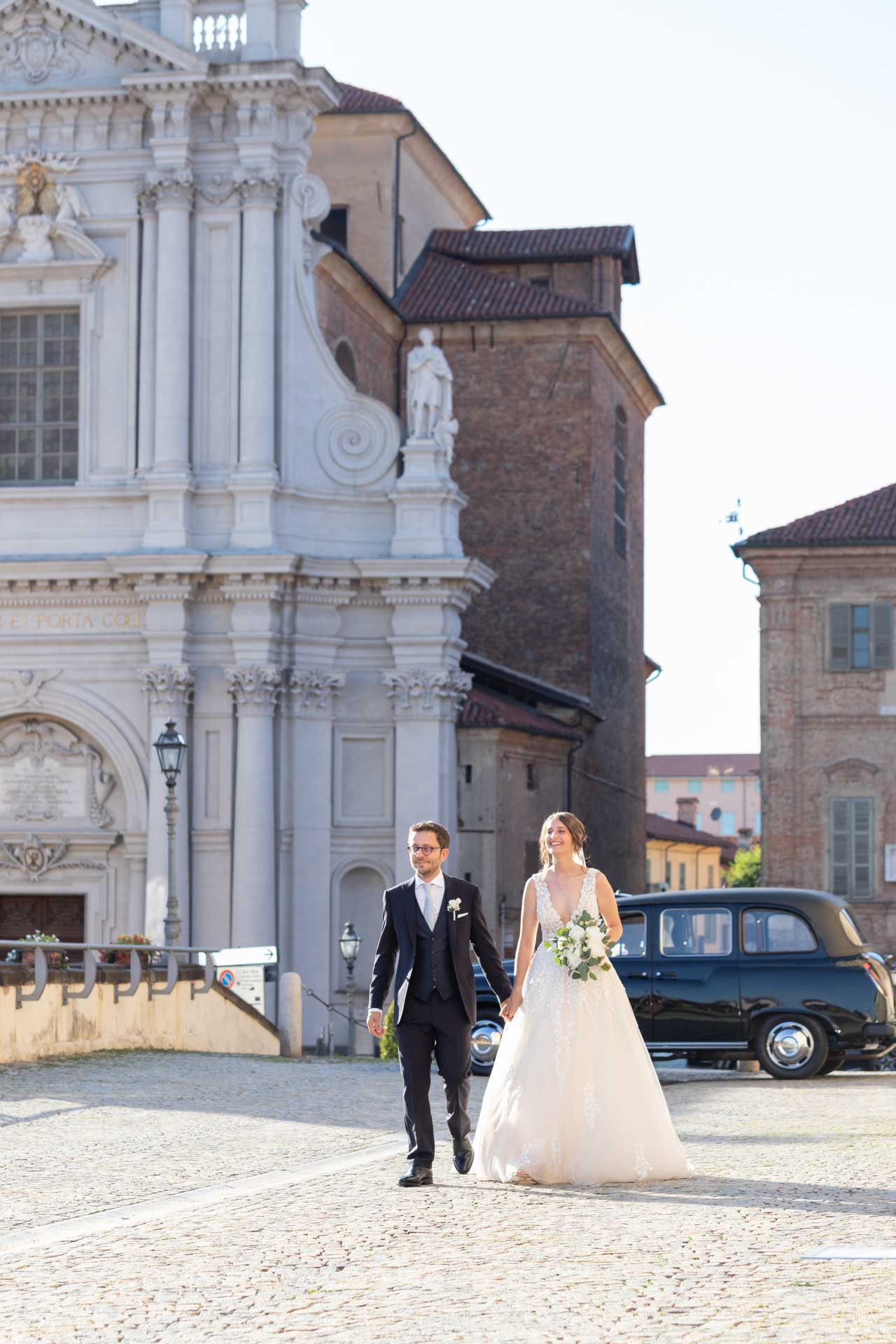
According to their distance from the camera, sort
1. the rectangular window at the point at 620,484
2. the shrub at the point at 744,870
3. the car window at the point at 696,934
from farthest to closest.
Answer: the shrub at the point at 744,870 < the rectangular window at the point at 620,484 < the car window at the point at 696,934

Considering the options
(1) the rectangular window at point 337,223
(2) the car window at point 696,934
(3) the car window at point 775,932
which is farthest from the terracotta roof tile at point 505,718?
(3) the car window at point 775,932

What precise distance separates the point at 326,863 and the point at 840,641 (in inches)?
473

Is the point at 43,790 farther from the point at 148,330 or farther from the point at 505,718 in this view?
the point at 505,718

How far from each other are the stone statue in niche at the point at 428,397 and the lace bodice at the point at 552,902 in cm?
2385

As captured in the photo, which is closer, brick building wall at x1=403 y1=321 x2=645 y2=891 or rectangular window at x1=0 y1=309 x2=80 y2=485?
rectangular window at x1=0 y1=309 x2=80 y2=485

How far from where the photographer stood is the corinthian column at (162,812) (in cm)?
3359

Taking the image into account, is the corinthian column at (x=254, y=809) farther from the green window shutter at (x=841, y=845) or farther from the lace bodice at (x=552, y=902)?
the lace bodice at (x=552, y=902)

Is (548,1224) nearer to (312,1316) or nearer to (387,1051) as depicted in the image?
(312,1316)

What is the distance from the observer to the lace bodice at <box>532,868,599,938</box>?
11.3 meters

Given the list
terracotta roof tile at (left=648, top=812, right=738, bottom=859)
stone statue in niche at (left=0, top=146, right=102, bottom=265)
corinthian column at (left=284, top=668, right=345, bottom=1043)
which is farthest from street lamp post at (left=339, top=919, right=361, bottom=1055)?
terracotta roof tile at (left=648, top=812, right=738, bottom=859)

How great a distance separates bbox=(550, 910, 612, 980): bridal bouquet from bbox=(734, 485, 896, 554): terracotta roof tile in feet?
101

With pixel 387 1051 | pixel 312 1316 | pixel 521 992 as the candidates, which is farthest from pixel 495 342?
pixel 312 1316

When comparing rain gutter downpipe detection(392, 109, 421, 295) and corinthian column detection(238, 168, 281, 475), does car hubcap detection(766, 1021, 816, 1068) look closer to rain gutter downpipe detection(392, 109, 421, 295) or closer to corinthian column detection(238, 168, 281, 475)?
corinthian column detection(238, 168, 281, 475)

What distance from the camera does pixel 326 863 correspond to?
113ft
